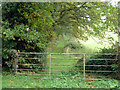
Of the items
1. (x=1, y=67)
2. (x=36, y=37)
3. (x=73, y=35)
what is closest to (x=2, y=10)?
(x=36, y=37)

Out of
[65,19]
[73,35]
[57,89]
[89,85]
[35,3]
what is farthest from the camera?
[73,35]

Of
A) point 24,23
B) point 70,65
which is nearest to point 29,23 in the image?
point 24,23

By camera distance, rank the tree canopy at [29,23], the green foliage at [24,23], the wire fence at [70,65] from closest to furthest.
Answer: the wire fence at [70,65]
the tree canopy at [29,23]
the green foliage at [24,23]

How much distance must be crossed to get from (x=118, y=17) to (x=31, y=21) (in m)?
4.16

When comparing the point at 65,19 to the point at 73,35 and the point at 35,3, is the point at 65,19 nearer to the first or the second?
the point at 73,35

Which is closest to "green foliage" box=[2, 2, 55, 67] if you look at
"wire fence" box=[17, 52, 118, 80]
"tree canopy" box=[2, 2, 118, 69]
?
"tree canopy" box=[2, 2, 118, 69]

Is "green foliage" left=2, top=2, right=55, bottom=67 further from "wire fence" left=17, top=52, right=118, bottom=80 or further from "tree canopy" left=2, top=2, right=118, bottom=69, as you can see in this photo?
"wire fence" left=17, top=52, right=118, bottom=80

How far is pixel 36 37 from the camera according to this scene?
7230mm

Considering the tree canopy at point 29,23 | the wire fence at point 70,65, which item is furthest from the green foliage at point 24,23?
the wire fence at point 70,65

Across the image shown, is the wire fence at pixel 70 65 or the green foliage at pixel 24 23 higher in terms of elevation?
the green foliage at pixel 24 23

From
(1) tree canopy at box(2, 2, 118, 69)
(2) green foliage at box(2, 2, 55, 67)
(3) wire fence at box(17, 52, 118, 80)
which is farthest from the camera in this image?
(2) green foliage at box(2, 2, 55, 67)

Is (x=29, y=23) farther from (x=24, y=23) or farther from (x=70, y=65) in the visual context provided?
(x=70, y=65)

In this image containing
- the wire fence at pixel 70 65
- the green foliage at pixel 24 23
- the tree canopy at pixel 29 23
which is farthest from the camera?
the green foliage at pixel 24 23

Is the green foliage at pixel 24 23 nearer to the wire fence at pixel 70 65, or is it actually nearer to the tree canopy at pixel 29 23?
the tree canopy at pixel 29 23
